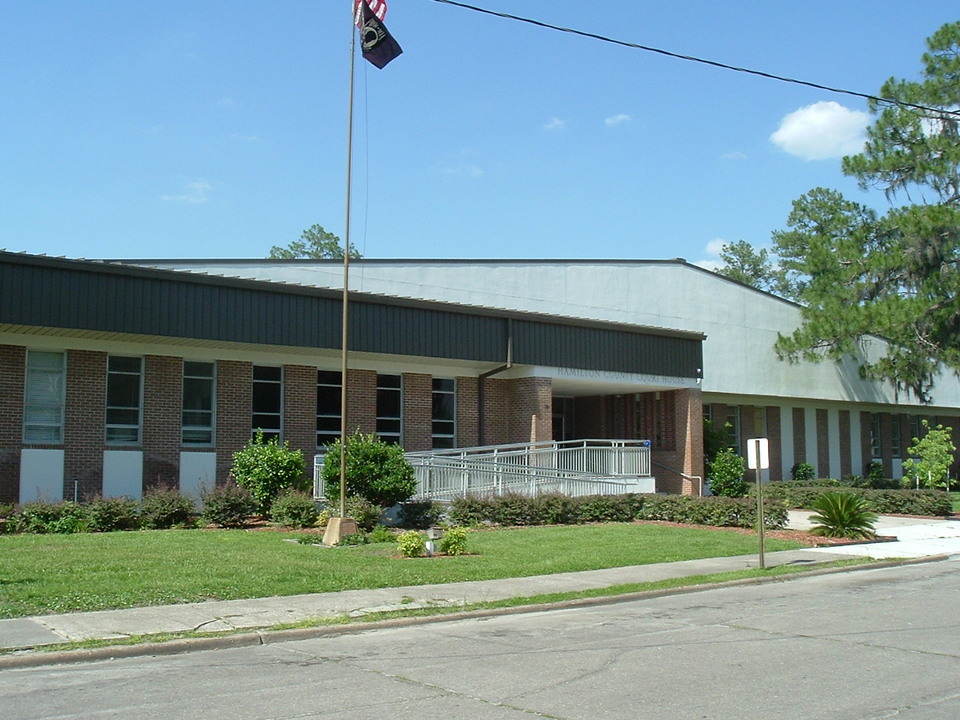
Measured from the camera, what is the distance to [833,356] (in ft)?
130

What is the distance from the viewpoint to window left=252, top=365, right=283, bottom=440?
84.8 feet

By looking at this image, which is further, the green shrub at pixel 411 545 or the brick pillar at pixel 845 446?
the brick pillar at pixel 845 446

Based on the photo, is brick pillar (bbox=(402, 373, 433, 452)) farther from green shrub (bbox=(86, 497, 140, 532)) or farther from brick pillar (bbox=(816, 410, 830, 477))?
brick pillar (bbox=(816, 410, 830, 477))

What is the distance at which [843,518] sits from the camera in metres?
22.3

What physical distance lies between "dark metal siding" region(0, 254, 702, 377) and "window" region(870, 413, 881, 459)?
19.7 metres

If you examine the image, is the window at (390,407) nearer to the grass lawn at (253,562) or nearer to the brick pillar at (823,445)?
the grass lawn at (253,562)

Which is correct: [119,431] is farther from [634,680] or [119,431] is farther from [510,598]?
[634,680]

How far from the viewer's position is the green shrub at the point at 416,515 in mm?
22078

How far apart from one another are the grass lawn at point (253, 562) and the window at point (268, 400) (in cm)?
634

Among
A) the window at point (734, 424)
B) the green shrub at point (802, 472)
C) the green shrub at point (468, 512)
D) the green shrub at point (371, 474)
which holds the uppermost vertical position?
the window at point (734, 424)

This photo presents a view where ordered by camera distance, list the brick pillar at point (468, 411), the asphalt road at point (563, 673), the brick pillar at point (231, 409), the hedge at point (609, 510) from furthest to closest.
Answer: the brick pillar at point (468, 411)
the brick pillar at point (231, 409)
the hedge at point (609, 510)
the asphalt road at point (563, 673)

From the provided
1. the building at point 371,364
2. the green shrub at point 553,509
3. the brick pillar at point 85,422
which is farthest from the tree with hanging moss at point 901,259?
the brick pillar at point 85,422

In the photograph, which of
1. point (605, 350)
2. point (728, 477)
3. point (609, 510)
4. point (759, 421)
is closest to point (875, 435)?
point (759, 421)

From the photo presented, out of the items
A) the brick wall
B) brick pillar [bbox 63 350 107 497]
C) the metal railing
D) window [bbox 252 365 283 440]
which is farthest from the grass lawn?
the brick wall
